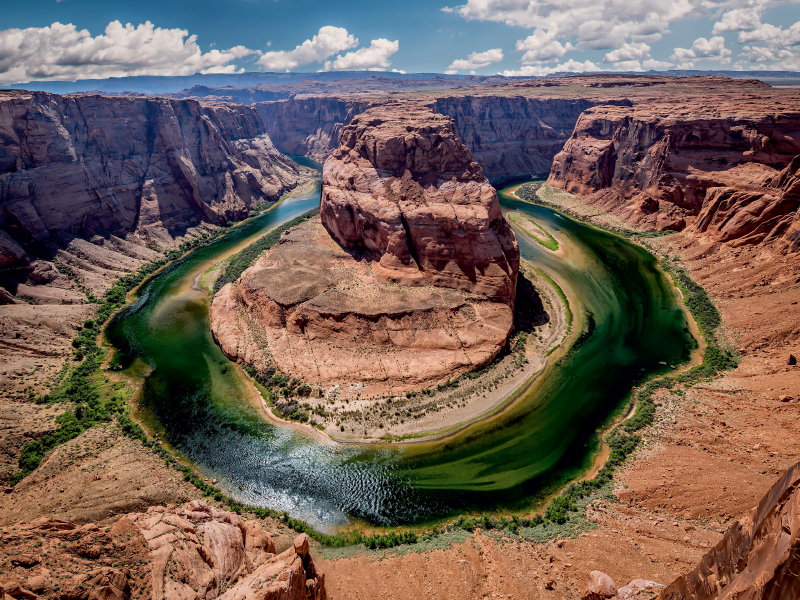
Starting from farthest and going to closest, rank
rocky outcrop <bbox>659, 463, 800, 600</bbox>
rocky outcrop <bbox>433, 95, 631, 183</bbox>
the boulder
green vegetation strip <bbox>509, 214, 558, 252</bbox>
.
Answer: rocky outcrop <bbox>433, 95, 631, 183</bbox> < green vegetation strip <bbox>509, 214, 558, 252</bbox> < the boulder < rocky outcrop <bbox>659, 463, 800, 600</bbox>

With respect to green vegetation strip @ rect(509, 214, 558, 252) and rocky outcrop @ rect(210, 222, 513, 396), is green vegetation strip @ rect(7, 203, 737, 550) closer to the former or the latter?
rocky outcrop @ rect(210, 222, 513, 396)

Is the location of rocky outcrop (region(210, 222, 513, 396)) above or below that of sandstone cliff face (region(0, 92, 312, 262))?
below

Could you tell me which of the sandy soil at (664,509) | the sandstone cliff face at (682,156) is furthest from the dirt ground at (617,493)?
the sandstone cliff face at (682,156)

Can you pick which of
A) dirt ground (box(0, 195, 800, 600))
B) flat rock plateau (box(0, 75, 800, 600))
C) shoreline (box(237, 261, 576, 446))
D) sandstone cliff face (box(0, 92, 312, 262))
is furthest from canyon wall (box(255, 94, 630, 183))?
dirt ground (box(0, 195, 800, 600))

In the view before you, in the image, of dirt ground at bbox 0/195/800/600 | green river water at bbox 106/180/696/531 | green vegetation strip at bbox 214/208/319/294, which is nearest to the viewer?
dirt ground at bbox 0/195/800/600

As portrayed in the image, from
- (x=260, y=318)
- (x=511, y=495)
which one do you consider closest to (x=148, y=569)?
(x=511, y=495)

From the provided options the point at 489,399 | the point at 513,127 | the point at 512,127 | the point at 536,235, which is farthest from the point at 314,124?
the point at 489,399

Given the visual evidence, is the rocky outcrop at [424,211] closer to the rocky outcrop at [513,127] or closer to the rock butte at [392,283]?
the rock butte at [392,283]
